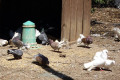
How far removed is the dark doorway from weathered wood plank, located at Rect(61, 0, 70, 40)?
127cm

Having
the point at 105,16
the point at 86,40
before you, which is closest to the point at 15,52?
the point at 86,40

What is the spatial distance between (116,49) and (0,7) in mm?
4664

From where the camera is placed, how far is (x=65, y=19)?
26.0ft

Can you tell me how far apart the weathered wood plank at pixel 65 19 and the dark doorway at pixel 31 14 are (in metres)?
1.27

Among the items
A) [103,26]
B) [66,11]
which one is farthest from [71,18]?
[103,26]

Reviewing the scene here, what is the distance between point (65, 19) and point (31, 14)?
9.76 ft

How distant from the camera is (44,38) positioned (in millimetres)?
7883

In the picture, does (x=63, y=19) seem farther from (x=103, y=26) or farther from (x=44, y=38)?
(x=103, y=26)

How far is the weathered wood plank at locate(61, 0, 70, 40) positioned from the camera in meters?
7.85

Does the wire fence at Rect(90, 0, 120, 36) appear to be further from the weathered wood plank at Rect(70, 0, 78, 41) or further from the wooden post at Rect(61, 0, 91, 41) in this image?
the weathered wood plank at Rect(70, 0, 78, 41)

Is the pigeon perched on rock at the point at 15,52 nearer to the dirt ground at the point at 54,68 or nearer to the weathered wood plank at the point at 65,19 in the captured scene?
the dirt ground at the point at 54,68

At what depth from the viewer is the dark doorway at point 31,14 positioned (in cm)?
950

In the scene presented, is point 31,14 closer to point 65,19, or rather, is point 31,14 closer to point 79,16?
point 79,16

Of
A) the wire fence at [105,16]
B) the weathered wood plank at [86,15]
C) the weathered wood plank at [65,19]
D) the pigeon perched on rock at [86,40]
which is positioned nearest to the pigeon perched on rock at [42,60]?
the pigeon perched on rock at [86,40]
